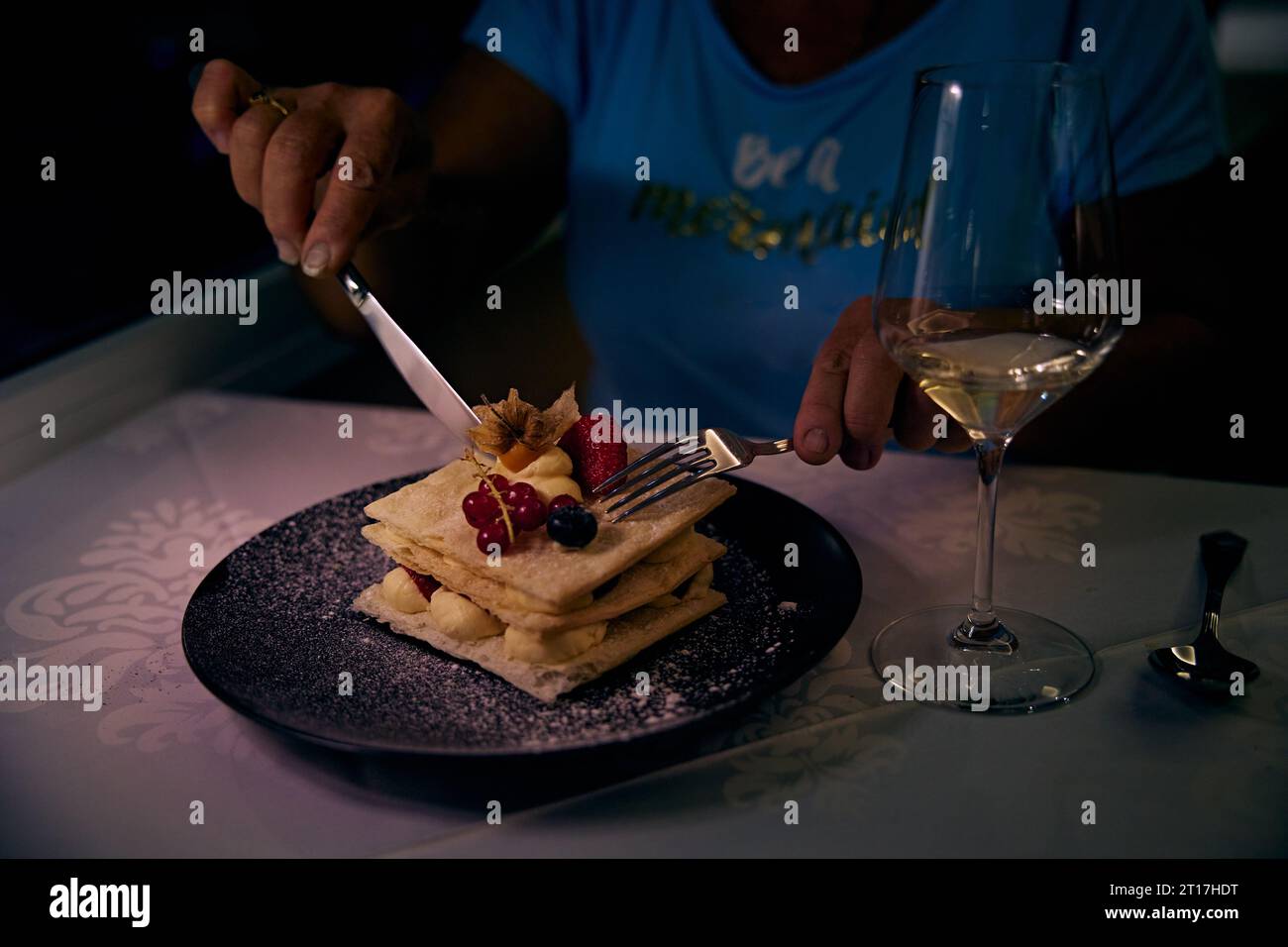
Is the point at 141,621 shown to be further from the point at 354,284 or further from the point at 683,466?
the point at 683,466

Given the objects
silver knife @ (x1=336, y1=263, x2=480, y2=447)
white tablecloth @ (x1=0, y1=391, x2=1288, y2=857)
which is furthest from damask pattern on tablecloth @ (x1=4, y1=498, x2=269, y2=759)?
silver knife @ (x1=336, y1=263, x2=480, y2=447)

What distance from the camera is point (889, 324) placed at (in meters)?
0.80

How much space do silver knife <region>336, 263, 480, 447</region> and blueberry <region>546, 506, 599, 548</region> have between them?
0.71 ft

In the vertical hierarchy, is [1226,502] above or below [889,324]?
below

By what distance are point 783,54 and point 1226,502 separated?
1034mm

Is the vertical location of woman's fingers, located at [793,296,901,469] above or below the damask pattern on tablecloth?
above

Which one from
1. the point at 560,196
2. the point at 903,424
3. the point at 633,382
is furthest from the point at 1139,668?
the point at 560,196

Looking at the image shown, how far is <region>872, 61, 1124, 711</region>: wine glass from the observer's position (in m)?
0.73

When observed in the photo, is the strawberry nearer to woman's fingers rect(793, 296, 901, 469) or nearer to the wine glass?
woman's fingers rect(793, 296, 901, 469)

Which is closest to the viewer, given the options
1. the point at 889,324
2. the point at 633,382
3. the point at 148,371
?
the point at 889,324

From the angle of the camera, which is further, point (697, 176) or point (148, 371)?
point (697, 176)

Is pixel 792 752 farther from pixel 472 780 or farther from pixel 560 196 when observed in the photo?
pixel 560 196

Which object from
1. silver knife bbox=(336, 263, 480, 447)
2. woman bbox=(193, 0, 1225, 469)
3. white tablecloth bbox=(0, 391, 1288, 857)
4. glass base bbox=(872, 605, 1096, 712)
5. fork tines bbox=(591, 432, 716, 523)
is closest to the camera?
white tablecloth bbox=(0, 391, 1288, 857)
